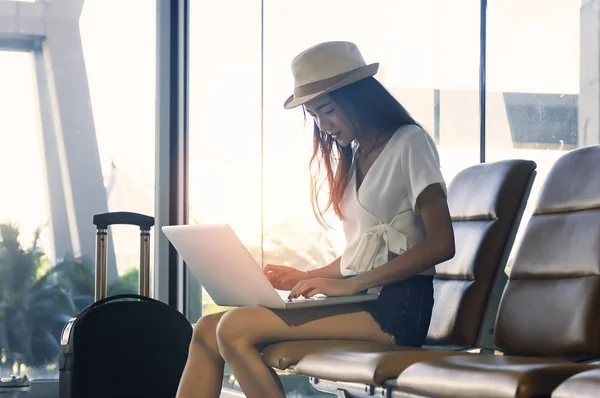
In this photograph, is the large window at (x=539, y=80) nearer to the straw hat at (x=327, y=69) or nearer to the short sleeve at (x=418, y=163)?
the short sleeve at (x=418, y=163)

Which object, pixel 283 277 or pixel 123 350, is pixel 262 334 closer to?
pixel 283 277

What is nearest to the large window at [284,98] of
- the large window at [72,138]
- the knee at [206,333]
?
the large window at [72,138]

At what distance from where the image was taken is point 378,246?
79.3 inches

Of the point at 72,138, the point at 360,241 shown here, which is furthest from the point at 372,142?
the point at 72,138

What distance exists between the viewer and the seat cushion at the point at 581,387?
111 cm

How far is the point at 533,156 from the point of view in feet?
8.25

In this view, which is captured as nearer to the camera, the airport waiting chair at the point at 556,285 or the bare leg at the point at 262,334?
the airport waiting chair at the point at 556,285

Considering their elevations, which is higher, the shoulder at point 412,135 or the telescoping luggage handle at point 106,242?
the shoulder at point 412,135

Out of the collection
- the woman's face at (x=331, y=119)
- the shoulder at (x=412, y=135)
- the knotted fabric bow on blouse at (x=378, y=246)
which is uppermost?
the woman's face at (x=331, y=119)

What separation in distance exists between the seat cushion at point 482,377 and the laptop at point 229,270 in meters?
0.46

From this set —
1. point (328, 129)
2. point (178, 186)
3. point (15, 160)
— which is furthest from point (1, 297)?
point (328, 129)

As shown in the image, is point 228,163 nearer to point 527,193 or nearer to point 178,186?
point 178,186

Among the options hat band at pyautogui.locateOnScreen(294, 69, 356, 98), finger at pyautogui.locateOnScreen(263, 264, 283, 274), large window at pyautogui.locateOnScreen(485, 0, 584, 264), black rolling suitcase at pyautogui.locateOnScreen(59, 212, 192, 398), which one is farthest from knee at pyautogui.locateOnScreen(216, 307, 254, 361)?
black rolling suitcase at pyautogui.locateOnScreen(59, 212, 192, 398)

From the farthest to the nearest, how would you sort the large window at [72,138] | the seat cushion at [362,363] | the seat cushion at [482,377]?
the large window at [72,138], the seat cushion at [362,363], the seat cushion at [482,377]
